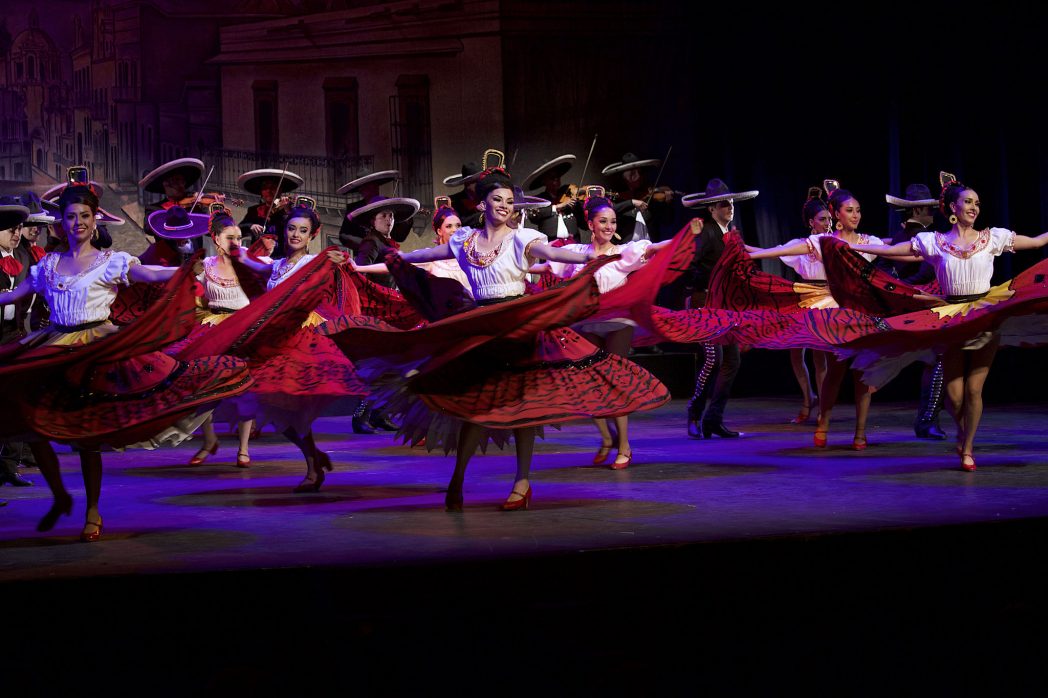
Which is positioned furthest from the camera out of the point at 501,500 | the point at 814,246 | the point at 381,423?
the point at 381,423

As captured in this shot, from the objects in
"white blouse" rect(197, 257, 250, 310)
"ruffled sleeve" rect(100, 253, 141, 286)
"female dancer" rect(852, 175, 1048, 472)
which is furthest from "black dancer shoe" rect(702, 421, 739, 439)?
"ruffled sleeve" rect(100, 253, 141, 286)

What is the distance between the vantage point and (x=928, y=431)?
788cm

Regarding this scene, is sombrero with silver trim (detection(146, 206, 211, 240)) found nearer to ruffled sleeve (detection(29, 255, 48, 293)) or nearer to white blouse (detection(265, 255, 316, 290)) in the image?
white blouse (detection(265, 255, 316, 290))

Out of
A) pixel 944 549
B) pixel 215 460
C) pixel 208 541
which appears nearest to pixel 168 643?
pixel 208 541

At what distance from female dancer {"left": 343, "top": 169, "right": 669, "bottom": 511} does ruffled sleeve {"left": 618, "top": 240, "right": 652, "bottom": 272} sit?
5.03 ft

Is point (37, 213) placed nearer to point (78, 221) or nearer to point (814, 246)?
point (78, 221)

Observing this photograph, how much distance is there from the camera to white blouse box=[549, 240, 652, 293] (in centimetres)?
696

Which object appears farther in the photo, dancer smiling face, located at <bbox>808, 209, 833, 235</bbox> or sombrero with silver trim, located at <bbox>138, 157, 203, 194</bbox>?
sombrero with silver trim, located at <bbox>138, 157, 203, 194</bbox>

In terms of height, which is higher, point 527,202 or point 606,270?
point 527,202

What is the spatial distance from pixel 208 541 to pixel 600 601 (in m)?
1.46

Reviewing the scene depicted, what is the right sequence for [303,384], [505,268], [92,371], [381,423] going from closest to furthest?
1. [92,371]
2. [505,268]
3. [303,384]
4. [381,423]

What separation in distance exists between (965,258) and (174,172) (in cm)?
520

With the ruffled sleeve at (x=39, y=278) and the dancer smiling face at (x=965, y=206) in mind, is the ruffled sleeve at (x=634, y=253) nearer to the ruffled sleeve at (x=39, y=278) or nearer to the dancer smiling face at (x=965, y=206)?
the dancer smiling face at (x=965, y=206)

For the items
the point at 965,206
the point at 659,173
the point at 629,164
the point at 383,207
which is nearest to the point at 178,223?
the point at 383,207
